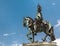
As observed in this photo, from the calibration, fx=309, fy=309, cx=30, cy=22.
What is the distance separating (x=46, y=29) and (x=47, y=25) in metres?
0.43

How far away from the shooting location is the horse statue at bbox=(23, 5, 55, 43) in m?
24.8

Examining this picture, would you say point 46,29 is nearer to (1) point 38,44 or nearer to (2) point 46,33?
(2) point 46,33

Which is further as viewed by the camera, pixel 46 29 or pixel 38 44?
pixel 46 29

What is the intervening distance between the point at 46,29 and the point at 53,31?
59 cm

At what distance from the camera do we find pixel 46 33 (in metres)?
25.1

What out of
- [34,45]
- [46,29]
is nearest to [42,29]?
[46,29]

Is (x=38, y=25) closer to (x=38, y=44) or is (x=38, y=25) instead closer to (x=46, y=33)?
(x=46, y=33)

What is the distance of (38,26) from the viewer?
81.8 feet

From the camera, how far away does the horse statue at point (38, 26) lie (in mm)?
24750

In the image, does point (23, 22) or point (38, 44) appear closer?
point (38, 44)

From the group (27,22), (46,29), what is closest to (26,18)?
(27,22)

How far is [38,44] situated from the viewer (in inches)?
877

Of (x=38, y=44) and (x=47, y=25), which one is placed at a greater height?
(x=47, y=25)

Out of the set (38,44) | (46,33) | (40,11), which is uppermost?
(40,11)
